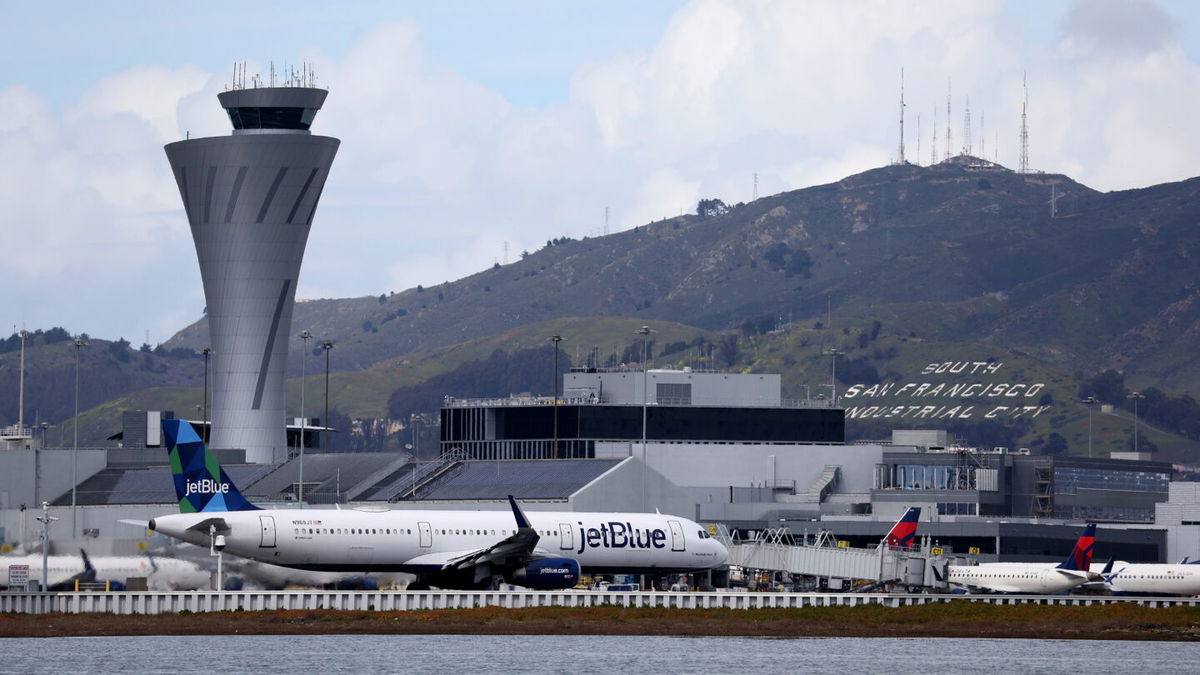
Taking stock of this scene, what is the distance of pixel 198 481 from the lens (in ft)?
382

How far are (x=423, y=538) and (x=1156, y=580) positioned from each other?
56.6m

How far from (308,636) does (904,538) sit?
47.2 meters

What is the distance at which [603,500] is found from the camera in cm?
16212

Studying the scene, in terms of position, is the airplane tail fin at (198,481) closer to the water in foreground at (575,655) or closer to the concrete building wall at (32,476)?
the water in foreground at (575,655)

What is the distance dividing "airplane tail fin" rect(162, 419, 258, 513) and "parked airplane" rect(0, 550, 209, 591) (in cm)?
690

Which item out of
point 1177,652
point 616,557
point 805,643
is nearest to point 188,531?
point 616,557

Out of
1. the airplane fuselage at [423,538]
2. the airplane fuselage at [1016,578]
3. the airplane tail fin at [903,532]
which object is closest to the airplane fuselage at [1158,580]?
the airplane fuselage at [1016,578]

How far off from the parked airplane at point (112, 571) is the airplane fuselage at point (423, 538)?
721 centimetres

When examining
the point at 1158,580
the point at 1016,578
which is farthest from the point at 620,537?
the point at 1158,580

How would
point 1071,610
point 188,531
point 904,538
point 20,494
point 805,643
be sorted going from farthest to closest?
point 20,494, point 904,538, point 1071,610, point 805,643, point 188,531

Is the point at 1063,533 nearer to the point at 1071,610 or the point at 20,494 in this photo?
the point at 1071,610

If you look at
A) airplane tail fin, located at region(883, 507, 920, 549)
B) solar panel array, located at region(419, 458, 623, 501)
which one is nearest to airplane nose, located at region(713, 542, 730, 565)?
airplane tail fin, located at region(883, 507, 920, 549)

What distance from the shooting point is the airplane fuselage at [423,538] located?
366 ft

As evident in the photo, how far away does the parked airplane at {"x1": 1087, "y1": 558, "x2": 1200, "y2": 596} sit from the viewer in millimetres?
143250
